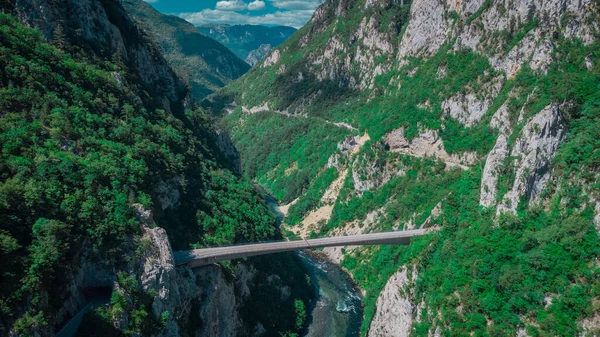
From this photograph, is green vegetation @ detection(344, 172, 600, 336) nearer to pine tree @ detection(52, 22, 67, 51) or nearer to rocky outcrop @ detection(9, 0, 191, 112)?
rocky outcrop @ detection(9, 0, 191, 112)

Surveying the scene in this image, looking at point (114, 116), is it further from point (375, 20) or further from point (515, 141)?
point (375, 20)

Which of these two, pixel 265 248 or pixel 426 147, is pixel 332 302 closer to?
pixel 265 248

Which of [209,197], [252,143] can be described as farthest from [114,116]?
[252,143]

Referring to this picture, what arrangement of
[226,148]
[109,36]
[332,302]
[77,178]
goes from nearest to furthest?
1. [77,178]
2. [109,36]
3. [332,302]
4. [226,148]

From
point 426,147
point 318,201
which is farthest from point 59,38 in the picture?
point 426,147

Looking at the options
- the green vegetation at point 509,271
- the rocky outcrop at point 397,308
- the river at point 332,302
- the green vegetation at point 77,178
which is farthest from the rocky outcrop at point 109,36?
the green vegetation at point 509,271

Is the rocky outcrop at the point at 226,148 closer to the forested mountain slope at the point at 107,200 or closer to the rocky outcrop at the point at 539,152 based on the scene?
the forested mountain slope at the point at 107,200

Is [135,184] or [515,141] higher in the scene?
[515,141]
